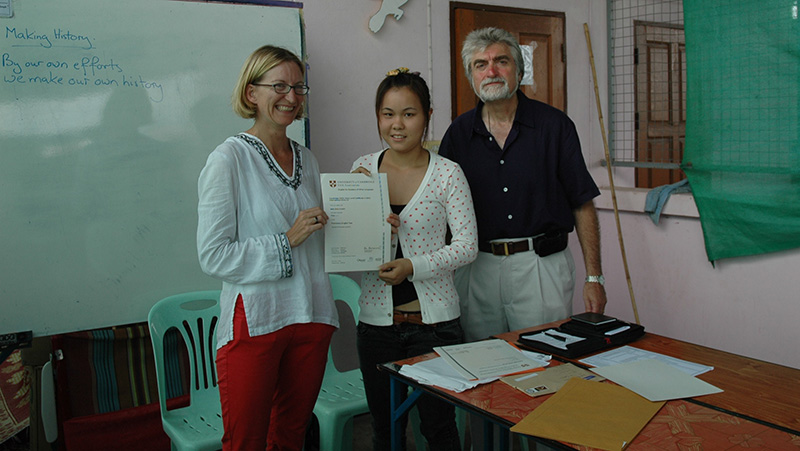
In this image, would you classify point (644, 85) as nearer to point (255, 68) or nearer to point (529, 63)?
point (529, 63)

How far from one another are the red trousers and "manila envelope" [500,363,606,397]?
0.55 meters

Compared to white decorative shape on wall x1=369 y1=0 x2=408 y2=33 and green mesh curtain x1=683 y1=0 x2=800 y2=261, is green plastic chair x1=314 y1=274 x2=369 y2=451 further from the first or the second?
green mesh curtain x1=683 y1=0 x2=800 y2=261

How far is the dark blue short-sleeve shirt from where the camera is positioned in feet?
7.32


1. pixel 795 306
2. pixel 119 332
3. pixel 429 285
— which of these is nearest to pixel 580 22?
pixel 795 306

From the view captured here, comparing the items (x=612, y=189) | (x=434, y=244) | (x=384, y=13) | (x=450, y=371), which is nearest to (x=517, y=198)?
(x=434, y=244)

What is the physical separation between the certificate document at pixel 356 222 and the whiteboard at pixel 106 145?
3.49ft

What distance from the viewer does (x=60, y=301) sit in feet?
8.02

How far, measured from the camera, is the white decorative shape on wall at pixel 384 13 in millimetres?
3484

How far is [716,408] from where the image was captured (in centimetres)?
144

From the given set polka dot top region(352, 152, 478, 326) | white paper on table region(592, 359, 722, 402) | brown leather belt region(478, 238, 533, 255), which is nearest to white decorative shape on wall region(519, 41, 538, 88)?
brown leather belt region(478, 238, 533, 255)

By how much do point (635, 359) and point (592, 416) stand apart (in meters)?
0.43

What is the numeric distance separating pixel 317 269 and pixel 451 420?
0.63 m

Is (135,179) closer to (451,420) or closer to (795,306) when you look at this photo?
(451,420)

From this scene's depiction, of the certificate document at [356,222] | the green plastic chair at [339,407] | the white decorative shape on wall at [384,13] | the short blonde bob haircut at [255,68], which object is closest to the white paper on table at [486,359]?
the certificate document at [356,222]
